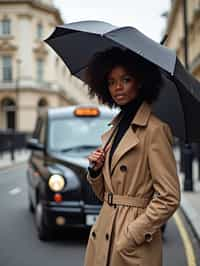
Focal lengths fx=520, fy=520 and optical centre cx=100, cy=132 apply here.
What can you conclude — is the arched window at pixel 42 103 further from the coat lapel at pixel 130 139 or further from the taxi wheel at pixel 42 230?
the coat lapel at pixel 130 139

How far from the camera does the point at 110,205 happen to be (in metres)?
2.83

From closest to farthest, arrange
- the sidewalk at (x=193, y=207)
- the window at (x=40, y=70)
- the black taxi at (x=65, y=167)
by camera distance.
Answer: the black taxi at (x=65, y=167) < the sidewalk at (x=193, y=207) < the window at (x=40, y=70)

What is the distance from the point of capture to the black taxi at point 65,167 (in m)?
7.00

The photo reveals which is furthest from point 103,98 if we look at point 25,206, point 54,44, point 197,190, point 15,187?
point 15,187

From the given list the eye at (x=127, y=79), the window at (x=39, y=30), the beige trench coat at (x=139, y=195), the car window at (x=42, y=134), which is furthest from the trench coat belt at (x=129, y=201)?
the window at (x=39, y=30)

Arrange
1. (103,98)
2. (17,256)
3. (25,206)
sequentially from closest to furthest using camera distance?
(103,98) → (17,256) → (25,206)

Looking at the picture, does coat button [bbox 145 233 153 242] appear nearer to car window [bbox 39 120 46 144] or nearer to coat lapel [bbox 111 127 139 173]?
coat lapel [bbox 111 127 139 173]

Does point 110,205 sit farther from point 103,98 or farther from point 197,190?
point 197,190

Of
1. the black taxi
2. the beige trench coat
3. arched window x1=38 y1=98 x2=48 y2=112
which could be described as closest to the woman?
the beige trench coat

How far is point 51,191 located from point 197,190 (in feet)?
25.2

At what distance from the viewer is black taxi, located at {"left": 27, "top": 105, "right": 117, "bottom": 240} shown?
7.00 metres

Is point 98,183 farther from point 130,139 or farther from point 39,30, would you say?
point 39,30

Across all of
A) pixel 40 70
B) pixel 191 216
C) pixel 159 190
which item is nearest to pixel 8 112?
pixel 40 70

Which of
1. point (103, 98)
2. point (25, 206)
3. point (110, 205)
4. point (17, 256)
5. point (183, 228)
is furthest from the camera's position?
point (25, 206)
